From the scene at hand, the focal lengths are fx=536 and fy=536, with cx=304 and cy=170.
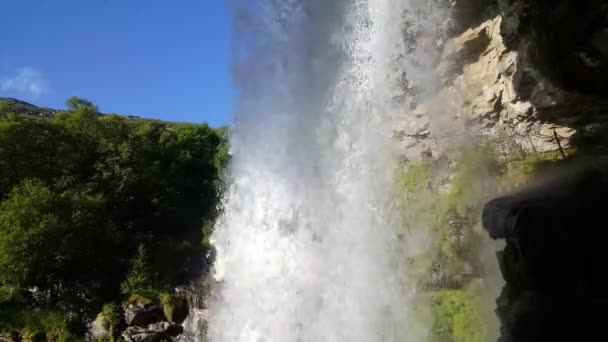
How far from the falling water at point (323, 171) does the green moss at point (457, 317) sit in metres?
0.61

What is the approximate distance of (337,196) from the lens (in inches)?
567

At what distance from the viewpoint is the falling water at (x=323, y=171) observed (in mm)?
13062

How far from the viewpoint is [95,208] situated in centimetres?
2830

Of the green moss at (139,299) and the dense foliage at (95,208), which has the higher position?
the dense foliage at (95,208)

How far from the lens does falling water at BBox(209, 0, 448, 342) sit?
13.1 meters

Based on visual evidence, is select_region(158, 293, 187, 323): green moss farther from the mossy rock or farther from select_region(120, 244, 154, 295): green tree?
select_region(120, 244, 154, 295): green tree

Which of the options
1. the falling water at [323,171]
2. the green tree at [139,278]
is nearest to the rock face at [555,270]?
the falling water at [323,171]

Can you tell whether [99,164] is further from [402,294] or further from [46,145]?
[402,294]

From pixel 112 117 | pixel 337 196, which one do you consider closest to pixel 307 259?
pixel 337 196

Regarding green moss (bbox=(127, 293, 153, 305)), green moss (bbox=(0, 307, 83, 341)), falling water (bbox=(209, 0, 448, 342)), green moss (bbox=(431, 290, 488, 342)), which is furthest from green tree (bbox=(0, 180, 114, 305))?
green moss (bbox=(431, 290, 488, 342))

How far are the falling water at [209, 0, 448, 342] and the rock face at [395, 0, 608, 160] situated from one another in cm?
76

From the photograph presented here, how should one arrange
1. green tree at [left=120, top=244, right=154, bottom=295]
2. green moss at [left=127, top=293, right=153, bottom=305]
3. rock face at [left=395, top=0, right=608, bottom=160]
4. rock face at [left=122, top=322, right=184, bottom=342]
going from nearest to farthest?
rock face at [left=395, top=0, right=608, bottom=160] → rock face at [left=122, top=322, right=184, bottom=342] → green moss at [left=127, top=293, right=153, bottom=305] → green tree at [left=120, top=244, right=154, bottom=295]

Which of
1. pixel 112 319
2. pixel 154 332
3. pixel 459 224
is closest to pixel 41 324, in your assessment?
pixel 112 319

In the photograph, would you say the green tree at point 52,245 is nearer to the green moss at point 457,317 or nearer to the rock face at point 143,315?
the rock face at point 143,315
